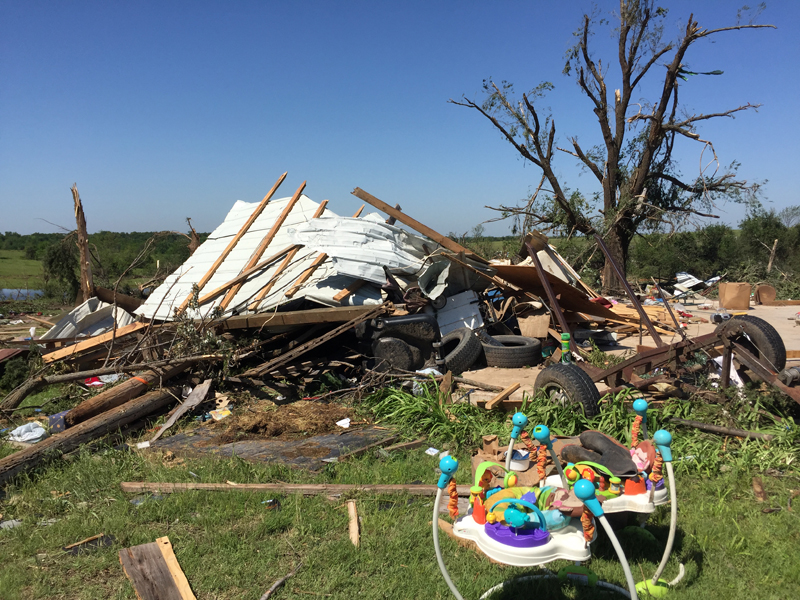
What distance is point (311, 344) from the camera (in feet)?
24.0

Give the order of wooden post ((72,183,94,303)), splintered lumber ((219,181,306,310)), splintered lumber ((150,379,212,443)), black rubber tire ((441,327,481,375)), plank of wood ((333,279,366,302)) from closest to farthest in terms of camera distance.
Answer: splintered lumber ((150,379,212,443)) < black rubber tire ((441,327,481,375)) < plank of wood ((333,279,366,302)) < splintered lumber ((219,181,306,310)) < wooden post ((72,183,94,303))

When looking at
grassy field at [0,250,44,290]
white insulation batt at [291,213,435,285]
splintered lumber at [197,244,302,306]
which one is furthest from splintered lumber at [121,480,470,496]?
grassy field at [0,250,44,290]

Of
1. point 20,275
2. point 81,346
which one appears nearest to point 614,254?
point 81,346

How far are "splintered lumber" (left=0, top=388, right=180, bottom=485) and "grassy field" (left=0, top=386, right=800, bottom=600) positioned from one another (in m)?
0.12

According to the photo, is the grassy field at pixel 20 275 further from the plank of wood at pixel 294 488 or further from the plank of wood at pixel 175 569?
the plank of wood at pixel 175 569

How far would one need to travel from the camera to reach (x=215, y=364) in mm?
7430

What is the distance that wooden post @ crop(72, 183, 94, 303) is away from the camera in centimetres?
1094

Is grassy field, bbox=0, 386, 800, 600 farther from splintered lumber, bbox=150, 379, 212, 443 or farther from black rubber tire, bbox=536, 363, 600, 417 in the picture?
splintered lumber, bbox=150, 379, 212, 443

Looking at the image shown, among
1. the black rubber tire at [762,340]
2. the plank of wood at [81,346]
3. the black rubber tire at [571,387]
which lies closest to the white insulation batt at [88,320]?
the plank of wood at [81,346]

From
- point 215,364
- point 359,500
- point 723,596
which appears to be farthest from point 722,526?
point 215,364

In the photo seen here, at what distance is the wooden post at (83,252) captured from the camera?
10.9 m

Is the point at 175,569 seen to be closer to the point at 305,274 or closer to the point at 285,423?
the point at 285,423

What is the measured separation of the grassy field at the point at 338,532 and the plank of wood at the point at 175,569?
0.06m

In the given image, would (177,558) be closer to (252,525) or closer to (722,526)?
(252,525)
